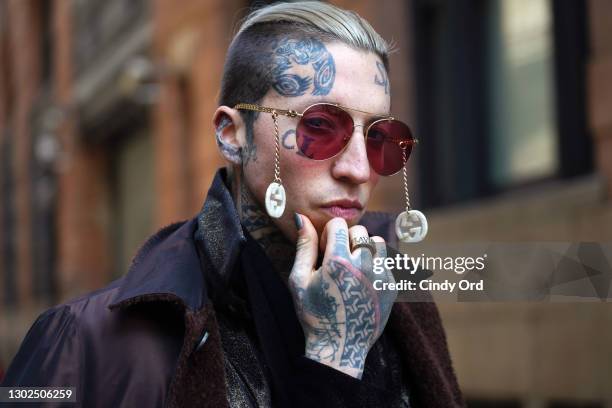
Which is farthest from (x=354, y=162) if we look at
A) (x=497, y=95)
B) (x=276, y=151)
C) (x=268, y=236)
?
(x=497, y=95)

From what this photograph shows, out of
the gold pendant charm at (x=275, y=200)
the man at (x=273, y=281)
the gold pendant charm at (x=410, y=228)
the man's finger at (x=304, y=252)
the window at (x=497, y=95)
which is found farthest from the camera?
the window at (x=497, y=95)

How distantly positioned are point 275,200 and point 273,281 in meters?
0.19

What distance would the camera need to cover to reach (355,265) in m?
2.26

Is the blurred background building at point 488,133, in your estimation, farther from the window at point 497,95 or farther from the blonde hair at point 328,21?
the blonde hair at point 328,21

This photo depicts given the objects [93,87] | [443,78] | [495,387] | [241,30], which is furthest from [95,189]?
[241,30]

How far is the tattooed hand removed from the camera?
2225mm

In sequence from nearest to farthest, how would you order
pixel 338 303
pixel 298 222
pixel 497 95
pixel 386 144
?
pixel 338 303 < pixel 298 222 < pixel 386 144 < pixel 497 95

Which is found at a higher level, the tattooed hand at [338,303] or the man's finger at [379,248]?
the man's finger at [379,248]

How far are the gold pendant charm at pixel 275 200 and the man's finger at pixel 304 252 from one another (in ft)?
0.15

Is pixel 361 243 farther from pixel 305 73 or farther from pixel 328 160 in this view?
pixel 305 73

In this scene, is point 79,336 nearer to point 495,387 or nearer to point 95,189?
point 495,387

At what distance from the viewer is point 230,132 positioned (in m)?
2.57

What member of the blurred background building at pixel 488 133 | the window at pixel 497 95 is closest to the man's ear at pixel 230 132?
the blurred background building at pixel 488 133

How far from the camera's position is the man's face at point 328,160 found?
239 centimetres
